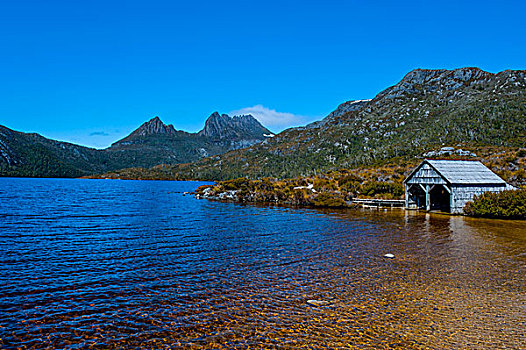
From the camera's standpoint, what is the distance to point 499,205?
128ft

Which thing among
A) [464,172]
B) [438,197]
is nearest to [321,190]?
[438,197]

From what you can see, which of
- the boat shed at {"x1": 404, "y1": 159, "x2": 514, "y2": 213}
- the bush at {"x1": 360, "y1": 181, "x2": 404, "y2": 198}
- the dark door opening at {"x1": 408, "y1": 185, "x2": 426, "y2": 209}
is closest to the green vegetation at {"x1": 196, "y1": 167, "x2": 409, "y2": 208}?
the bush at {"x1": 360, "y1": 181, "x2": 404, "y2": 198}

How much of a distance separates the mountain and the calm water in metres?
78.1

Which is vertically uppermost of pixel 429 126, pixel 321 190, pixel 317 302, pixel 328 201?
pixel 429 126

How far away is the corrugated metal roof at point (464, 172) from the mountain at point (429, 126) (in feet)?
143

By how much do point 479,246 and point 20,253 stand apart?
2944cm

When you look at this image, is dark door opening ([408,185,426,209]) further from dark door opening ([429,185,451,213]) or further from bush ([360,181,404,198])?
bush ([360,181,404,198])

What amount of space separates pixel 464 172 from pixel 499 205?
6385 mm

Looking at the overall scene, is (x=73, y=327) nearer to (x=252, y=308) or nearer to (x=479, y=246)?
(x=252, y=308)

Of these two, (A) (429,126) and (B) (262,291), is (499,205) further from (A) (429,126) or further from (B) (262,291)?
(A) (429,126)

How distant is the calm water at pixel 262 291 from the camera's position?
9.75 metres

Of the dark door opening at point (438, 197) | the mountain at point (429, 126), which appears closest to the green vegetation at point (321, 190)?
the dark door opening at point (438, 197)

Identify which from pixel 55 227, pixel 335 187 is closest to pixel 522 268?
pixel 55 227

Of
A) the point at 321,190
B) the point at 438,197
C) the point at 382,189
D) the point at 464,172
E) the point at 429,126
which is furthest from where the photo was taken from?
the point at 429,126
